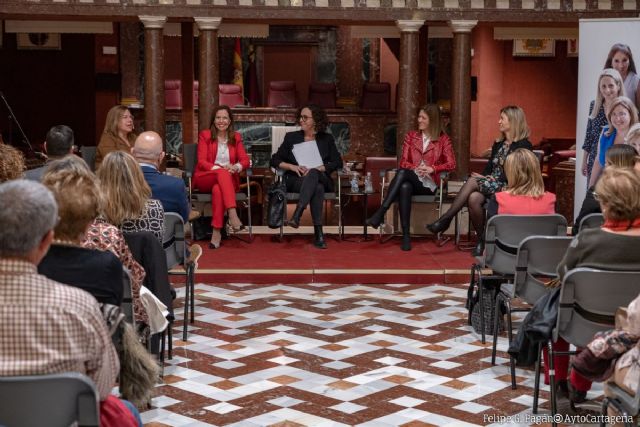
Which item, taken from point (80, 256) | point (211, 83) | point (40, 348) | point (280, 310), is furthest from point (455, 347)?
point (211, 83)

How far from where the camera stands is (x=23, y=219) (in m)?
2.74

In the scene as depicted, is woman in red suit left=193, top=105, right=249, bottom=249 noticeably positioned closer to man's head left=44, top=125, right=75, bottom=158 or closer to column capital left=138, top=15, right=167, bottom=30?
column capital left=138, top=15, right=167, bottom=30

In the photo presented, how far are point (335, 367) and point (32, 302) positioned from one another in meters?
3.09

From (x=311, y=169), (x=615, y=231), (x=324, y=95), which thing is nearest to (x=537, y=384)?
(x=615, y=231)

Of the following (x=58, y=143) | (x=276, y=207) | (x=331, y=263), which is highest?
(x=58, y=143)

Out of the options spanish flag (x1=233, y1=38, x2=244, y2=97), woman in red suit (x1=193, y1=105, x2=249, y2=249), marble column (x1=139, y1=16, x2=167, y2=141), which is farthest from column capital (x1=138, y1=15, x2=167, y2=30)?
spanish flag (x1=233, y1=38, x2=244, y2=97)

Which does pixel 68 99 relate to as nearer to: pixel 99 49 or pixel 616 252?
pixel 99 49

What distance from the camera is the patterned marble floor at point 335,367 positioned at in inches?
190

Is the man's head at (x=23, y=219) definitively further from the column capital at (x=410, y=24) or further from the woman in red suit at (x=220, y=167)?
the column capital at (x=410, y=24)

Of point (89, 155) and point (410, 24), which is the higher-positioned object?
point (410, 24)

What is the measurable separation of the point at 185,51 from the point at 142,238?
6.83m

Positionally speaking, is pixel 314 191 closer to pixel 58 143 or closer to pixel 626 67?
pixel 626 67

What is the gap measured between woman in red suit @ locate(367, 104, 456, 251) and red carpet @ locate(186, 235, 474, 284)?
0.31 meters

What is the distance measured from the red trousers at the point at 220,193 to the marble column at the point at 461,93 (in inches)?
92.4
